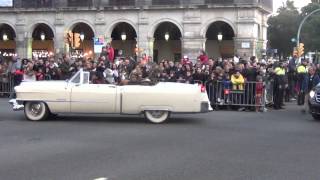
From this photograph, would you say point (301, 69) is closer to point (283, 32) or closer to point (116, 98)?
point (116, 98)

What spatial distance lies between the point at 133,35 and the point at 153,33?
4583 mm

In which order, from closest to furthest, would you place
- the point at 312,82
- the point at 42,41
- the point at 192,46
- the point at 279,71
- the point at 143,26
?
the point at 312,82
the point at 279,71
the point at 192,46
the point at 143,26
the point at 42,41

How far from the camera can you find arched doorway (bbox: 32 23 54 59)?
5740 cm

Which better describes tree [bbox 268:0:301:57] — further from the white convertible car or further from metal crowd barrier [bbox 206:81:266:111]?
the white convertible car

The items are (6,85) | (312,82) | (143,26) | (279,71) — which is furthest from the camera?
(143,26)

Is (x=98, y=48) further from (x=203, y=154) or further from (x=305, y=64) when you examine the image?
(x=203, y=154)

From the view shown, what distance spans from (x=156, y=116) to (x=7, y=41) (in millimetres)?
46097

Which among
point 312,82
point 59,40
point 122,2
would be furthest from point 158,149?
point 59,40

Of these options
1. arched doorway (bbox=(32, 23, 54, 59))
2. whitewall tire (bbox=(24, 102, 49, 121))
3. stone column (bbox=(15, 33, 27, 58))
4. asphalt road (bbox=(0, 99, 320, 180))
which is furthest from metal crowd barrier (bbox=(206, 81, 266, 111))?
arched doorway (bbox=(32, 23, 54, 59))

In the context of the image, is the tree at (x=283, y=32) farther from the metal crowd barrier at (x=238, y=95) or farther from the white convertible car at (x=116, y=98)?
the white convertible car at (x=116, y=98)

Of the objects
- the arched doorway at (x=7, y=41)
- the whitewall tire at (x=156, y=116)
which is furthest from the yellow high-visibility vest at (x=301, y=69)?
the arched doorway at (x=7, y=41)

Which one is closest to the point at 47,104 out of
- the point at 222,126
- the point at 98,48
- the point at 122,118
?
the point at 122,118

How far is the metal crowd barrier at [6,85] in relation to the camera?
1054 inches

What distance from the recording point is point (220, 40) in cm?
5494
